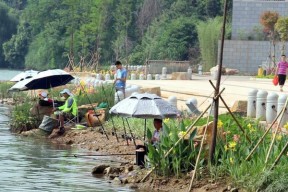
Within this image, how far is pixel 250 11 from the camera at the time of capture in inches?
2403

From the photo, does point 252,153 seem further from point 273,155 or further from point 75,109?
point 75,109

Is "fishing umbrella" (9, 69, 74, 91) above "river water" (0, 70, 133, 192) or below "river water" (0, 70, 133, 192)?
above

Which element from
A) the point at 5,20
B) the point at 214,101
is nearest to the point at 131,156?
the point at 214,101

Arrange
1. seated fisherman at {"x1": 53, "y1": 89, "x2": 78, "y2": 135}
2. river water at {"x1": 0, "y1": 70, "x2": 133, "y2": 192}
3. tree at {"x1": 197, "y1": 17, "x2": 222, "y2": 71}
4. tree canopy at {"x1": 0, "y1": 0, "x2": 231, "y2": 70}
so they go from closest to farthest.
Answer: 1. river water at {"x1": 0, "y1": 70, "x2": 133, "y2": 192}
2. seated fisherman at {"x1": 53, "y1": 89, "x2": 78, "y2": 135}
3. tree at {"x1": 197, "y1": 17, "x2": 222, "y2": 71}
4. tree canopy at {"x1": 0, "y1": 0, "x2": 231, "y2": 70}

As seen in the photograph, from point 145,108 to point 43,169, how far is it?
2.42 m

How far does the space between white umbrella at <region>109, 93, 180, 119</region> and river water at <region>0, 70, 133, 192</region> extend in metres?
1.36

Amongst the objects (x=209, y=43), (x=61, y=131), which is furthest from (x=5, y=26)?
(x=61, y=131)

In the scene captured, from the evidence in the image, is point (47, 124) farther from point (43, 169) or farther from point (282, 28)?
point (282, 28)

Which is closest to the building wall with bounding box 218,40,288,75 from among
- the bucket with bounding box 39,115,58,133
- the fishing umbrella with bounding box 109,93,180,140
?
the bucket with bounding box 39,115,58,133

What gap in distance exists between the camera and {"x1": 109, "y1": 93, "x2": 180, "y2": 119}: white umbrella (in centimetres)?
1881

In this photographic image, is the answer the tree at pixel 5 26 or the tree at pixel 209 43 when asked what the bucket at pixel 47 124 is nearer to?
the tree at pixel 209 43

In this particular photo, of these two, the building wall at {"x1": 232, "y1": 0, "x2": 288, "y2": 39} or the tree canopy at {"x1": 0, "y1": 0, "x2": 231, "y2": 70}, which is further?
the tree canopy at {"x1": 0, "y1": 0, "x2": 231, "y2": 70}

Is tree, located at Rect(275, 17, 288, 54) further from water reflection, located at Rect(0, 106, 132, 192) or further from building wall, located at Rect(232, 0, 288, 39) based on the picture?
water reflection, located at Rect(0, 106, 132, 192)

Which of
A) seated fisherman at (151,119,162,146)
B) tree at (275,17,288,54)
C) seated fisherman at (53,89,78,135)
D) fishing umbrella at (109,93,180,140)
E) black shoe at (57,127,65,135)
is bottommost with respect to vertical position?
black shoe at (57,127,65,135)
